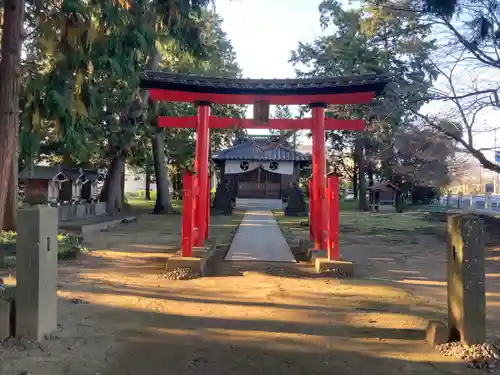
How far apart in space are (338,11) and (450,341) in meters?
23.9

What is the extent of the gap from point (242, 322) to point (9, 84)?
756 cm

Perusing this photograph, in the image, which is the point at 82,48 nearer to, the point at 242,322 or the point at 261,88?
the point at 261,88

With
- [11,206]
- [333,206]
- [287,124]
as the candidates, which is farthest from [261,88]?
[11,206]

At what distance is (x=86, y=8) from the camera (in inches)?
318

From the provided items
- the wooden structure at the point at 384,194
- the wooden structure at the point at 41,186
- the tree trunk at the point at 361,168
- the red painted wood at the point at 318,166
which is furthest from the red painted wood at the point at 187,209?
the wooden structure at the point at 384,194

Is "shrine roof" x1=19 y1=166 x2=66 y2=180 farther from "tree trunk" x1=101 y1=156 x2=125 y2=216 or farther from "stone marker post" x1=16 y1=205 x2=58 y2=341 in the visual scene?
"stone marker post" x1=16 y1=205 x2=58 y2=341

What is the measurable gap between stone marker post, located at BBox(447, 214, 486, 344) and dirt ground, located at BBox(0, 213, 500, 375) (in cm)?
32

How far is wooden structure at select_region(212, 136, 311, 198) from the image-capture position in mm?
29266

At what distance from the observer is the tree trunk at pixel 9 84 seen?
30.2ft

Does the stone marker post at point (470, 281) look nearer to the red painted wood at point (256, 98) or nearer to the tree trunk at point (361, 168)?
the red painted wood at point (256, 98)

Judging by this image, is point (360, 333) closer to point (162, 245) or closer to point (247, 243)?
point (247, 243)

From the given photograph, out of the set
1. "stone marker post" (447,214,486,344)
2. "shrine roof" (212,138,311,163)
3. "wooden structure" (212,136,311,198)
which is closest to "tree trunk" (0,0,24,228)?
"stone marker post" (447,214,486,344)

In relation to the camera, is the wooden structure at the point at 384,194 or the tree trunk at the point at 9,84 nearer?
the tree trunk at the point at 9,84

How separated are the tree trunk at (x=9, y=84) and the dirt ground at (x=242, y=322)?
258cm
